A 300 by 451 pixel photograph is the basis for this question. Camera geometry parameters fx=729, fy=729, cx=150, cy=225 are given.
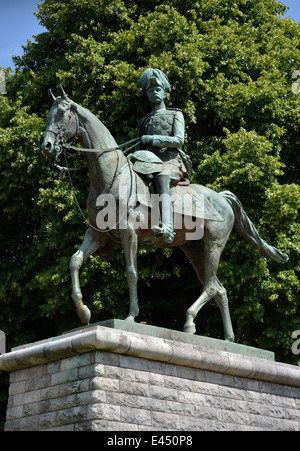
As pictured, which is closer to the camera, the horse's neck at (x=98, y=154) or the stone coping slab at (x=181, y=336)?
the stone coping slab at (x=181, y=336)

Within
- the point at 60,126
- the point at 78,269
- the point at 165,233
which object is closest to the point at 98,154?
the point at 60,126

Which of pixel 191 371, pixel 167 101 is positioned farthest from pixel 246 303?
pixel 191 371

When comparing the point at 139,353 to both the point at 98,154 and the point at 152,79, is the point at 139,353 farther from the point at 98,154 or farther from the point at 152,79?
the point at 152,79

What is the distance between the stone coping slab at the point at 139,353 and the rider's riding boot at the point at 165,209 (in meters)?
1.57

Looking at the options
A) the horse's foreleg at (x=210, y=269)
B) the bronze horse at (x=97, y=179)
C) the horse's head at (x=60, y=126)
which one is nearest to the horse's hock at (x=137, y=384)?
the bronze horse at (x=97, y=179)

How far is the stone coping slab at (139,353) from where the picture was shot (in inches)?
361

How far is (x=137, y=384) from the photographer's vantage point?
30.9 ft

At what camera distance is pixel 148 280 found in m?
19.1

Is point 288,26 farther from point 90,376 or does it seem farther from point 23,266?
point 90,376

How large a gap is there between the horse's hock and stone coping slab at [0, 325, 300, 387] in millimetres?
14

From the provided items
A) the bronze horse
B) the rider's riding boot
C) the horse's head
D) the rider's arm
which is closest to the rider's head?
the rider's arm

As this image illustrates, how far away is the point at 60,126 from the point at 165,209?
1968 mm

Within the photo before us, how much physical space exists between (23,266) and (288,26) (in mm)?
11223

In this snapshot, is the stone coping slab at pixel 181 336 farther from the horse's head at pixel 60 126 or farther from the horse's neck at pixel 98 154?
the horse's head at pixel 60 126
